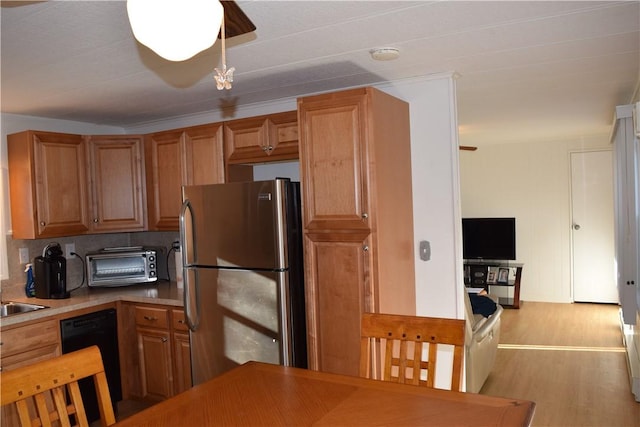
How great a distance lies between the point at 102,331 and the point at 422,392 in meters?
2.58

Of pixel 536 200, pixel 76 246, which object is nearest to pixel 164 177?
pixel 76 246

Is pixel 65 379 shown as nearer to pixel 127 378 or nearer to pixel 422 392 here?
pixel 422 392

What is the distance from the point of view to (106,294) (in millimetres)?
3652

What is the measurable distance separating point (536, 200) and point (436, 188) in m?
4.52

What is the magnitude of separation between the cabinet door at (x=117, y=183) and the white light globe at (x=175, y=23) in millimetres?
3002

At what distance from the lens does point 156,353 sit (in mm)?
3559

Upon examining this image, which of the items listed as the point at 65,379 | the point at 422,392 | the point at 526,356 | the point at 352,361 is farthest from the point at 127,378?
the point at 526,356

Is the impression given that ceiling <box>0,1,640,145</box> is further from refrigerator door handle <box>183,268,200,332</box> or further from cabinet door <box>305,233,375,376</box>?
refrigerator door handle <box>183,268,200,332</box>

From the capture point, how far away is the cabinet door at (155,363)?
351 cm

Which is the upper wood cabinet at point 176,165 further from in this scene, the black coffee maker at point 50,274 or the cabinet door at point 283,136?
the black coffee maker at point 50,274

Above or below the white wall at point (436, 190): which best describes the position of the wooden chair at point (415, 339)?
below

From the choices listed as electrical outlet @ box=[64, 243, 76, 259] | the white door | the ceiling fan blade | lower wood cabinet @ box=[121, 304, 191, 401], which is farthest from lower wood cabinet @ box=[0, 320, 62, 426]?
the white door

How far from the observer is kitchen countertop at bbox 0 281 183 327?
3121 mm

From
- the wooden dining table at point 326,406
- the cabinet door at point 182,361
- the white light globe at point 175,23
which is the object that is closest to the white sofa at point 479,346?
the cabinet door at point 182,361
